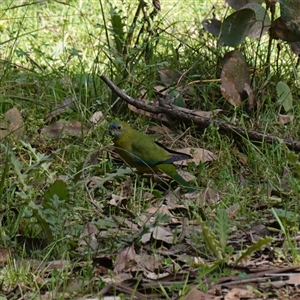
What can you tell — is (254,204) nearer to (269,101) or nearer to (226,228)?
(226,228)

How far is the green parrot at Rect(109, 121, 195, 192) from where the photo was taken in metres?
4.20

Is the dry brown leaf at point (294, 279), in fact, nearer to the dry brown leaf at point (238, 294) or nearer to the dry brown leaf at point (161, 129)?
the dry brown leaf at point (238, 294)

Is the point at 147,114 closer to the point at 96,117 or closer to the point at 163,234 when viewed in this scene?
the point at 96,117

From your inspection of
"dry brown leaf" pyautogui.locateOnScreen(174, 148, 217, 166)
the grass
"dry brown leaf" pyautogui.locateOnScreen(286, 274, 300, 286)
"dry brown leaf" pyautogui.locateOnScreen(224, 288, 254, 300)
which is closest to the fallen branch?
the grass

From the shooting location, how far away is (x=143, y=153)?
4316 millimetres

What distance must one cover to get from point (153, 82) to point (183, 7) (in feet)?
5.57

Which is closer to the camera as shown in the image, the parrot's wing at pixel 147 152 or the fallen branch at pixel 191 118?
the parrot's wing at pixel 147 152

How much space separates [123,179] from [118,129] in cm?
37

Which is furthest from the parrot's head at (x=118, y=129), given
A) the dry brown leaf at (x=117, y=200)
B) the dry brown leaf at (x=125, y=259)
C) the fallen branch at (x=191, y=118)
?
the dry brown leaf at (x=125, y=259)

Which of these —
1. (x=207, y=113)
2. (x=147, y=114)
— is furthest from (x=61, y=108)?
(x=207, y=113)

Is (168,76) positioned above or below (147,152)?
above

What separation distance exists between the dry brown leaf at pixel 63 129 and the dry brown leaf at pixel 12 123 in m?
0.15

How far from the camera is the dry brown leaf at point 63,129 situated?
15.1ft

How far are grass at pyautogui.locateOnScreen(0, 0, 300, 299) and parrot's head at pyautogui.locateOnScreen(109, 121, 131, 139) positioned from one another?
99 millimetres
